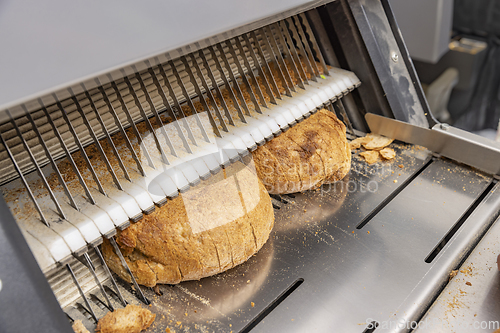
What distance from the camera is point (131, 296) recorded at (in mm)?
1163

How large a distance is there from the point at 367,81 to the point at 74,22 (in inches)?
52.7

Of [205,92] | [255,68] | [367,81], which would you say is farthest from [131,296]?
[367,81]

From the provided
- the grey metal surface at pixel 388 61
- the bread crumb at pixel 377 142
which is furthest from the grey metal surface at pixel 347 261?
the grey metal surface at pixel 388 61

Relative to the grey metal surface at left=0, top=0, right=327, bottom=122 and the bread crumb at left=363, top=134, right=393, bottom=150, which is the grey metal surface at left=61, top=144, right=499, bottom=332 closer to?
the bread crumb at left=363, top=134, right=393, bottom=150

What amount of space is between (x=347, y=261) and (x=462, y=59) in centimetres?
251

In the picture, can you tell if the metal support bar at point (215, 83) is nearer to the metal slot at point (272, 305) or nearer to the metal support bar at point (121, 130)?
the metal support bar at point (121, 130)

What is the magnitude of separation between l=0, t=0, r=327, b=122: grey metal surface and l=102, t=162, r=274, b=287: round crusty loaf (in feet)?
1.66

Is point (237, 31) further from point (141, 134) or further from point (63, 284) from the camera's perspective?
point (63, 284)

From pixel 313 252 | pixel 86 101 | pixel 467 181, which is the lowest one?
pixel 467 181

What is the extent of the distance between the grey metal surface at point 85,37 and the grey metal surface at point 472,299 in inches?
38.4

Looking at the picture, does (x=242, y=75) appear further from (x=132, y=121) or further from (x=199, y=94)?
(x=132, y=121)

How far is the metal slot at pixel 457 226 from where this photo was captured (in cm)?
127

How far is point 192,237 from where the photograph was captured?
1147 mm

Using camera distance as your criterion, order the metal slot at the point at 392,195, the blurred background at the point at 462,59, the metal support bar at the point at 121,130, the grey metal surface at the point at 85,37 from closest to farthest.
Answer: the grey metal surface at the point at 85,37, the metal support bar at the point at 121,130, the metal slot at the point at 392,195, the blurred background at the point at 462,59
